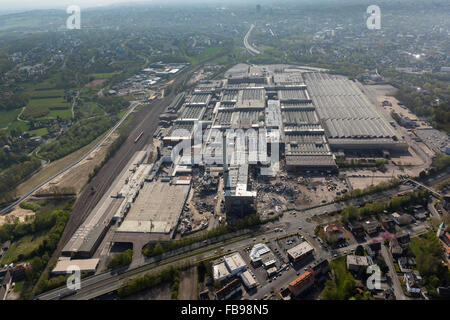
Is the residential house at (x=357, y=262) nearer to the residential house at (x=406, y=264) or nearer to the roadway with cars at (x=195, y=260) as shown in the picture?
the roadway with cars at (x=195, y=260)

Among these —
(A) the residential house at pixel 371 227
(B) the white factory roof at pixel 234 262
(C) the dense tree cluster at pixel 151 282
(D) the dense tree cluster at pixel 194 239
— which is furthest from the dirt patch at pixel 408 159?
(C) the dense tree cluster at pixel 151 282

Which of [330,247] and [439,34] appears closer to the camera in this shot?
[330,247]

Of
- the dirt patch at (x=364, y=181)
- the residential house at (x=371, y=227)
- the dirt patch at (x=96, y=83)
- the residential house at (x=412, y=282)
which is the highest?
the dirt patch at (x=96, y=83)

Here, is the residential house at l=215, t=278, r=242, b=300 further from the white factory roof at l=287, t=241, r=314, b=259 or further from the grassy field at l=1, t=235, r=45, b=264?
the grassy field at l=1, t=235, r=45, b=264

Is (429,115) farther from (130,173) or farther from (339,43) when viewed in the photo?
(339,43)

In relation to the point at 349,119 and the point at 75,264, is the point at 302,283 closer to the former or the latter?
the point at 75,264

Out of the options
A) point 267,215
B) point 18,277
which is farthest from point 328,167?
point 18,277

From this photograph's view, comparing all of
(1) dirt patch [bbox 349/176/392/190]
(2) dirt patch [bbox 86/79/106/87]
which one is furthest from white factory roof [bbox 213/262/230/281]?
(2) dirt patch [bbox 86/79/106/87]
